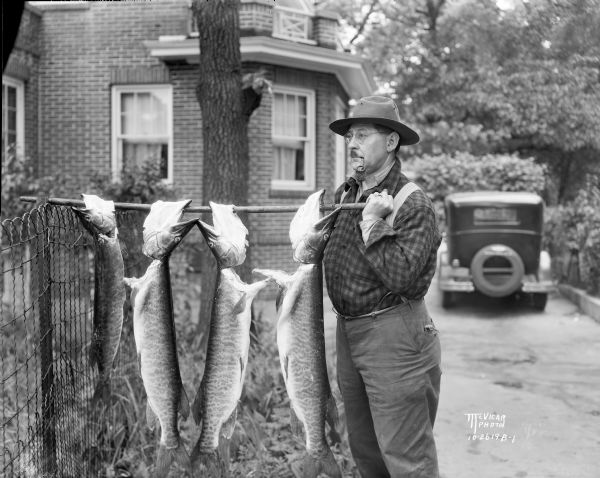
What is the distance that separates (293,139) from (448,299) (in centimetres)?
429

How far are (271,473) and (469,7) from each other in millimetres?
21484

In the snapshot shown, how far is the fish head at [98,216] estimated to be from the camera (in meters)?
2.96

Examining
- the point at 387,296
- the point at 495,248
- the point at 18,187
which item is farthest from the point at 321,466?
the point at 495,248

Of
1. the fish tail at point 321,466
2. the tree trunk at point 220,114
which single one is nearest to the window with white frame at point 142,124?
the tree trunk at point 220,114

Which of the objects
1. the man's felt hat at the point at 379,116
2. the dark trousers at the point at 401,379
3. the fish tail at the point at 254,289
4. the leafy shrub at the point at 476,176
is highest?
the leafy shrub at the point at 476,176

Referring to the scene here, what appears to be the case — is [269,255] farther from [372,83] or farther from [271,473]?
[271,473]

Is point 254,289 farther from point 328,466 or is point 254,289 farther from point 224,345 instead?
point 328,466

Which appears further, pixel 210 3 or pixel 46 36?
pixel 46 36

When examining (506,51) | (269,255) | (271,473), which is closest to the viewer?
(271,473)

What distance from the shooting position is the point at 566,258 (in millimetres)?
14492

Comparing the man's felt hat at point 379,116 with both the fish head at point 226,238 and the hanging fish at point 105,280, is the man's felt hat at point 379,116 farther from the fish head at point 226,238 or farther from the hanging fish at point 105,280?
the hanging fish at point 105,280

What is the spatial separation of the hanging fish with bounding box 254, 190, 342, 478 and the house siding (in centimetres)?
1057

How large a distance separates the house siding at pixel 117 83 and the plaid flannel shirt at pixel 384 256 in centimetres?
1037

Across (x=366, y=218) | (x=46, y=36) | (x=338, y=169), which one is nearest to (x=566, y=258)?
(x=338, y=169)
